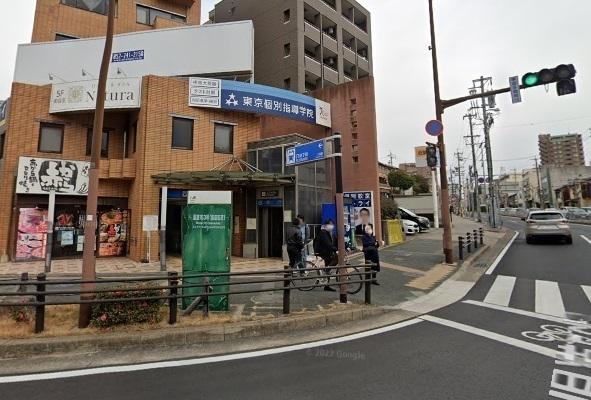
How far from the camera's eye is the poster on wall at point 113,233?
17.0m

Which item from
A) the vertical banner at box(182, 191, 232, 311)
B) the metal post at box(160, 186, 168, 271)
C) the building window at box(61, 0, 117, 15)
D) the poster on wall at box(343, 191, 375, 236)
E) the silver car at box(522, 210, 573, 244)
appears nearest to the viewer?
the vertical banner at box(182, 191, 232, 311)

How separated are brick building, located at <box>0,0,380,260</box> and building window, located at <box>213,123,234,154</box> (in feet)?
0.17

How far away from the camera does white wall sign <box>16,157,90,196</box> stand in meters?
15.6

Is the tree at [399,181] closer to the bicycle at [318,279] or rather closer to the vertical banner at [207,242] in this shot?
the bicycle at [318,279]

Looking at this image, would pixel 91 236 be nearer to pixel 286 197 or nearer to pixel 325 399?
pixel 325 399

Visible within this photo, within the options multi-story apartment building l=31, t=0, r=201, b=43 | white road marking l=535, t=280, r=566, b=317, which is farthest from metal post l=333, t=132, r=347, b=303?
multi-story apartment building l=31, t=0, r=201, b=43

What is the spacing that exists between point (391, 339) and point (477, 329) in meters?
1.66

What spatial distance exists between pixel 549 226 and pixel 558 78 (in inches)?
468

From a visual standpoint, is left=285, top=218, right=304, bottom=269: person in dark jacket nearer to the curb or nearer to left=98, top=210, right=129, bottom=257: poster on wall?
the curb

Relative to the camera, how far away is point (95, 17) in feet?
77.4

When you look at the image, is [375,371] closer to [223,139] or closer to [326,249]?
[326,249]

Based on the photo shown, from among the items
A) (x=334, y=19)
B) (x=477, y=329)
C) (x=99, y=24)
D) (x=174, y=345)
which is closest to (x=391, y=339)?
(x=477, y=329)

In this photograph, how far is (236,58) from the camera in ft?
67.5

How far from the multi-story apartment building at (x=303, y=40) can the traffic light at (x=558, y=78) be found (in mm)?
22569
